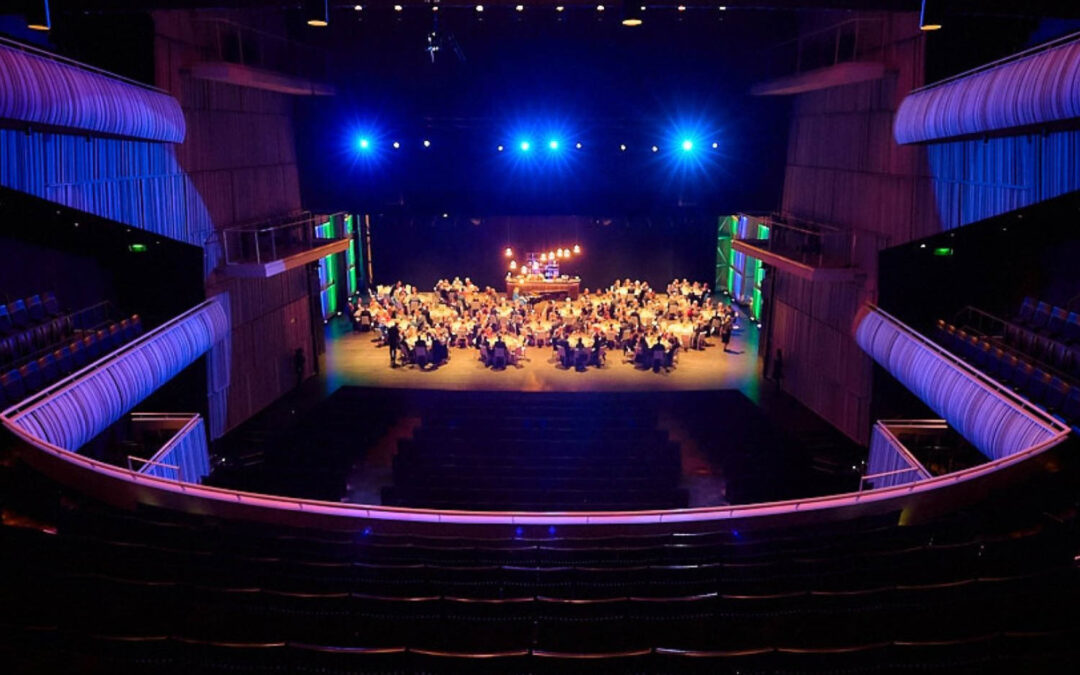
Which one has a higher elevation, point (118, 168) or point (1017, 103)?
point (1017, 103)

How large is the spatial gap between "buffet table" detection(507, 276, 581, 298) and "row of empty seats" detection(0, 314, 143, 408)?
14.3 m

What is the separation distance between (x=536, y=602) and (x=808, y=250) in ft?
39.5

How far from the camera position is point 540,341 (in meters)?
22.3

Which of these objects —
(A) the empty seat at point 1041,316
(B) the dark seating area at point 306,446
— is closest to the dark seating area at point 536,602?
(B) the dark seating area at point 306,446

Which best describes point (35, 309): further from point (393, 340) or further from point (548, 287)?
point (548, 287)

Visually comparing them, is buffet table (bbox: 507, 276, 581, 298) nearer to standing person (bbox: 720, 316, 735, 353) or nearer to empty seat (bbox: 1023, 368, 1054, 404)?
standing person (bbox: 720, 316, 735, 353)

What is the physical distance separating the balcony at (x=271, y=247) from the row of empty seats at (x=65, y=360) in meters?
1.99

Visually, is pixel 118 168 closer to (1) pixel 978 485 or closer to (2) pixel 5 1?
(2) pixel 5 1

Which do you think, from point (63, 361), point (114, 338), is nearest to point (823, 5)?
point (63, 361)

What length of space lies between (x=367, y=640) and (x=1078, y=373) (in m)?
8.34

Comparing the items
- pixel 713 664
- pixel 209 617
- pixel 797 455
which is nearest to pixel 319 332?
pixel 797 455

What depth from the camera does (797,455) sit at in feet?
45.3

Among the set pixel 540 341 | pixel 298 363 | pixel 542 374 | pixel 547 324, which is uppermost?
pixel 547 324

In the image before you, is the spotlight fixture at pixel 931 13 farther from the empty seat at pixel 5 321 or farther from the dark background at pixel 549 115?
the dark background at pixel 549 115
